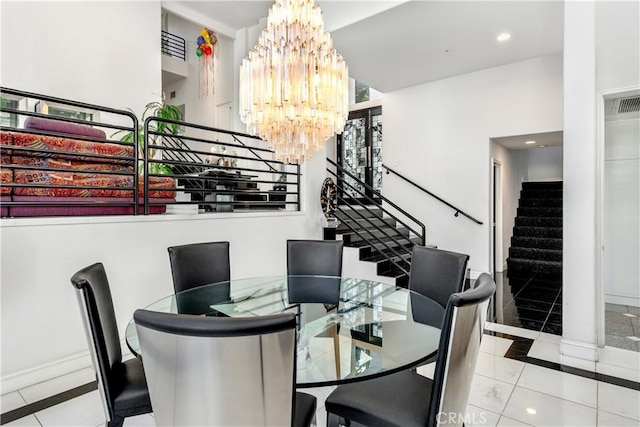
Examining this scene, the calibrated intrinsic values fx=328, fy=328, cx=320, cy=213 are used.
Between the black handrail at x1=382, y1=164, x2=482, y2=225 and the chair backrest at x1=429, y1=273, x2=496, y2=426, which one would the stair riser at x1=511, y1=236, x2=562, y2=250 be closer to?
the black handrail at x1=382, y1=164, x2=482, y2=225

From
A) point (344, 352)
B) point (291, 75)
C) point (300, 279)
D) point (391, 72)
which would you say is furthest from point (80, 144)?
point (391, 72)

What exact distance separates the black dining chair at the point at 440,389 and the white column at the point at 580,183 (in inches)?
79.1

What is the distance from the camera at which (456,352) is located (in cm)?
117

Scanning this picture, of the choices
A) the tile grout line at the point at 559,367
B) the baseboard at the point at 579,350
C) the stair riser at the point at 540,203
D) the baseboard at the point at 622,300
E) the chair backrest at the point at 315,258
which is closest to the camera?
the tile grout line at the point at 559,367

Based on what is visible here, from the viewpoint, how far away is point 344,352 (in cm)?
152

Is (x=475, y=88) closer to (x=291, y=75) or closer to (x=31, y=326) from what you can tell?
(x=291, y=75)

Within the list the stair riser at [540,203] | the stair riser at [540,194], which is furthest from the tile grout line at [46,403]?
the stair riser at [540,194]

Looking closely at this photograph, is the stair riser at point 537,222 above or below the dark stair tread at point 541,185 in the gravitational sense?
below

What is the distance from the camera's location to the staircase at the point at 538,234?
580cm

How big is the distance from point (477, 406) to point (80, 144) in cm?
341

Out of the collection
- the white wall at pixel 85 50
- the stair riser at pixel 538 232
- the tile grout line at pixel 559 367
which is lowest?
the tile grout line at pixel 559 367

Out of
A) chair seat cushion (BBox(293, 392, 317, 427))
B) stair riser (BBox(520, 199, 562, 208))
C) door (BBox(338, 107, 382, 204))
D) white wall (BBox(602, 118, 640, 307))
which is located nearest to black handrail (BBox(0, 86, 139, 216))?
chair seat cushion (BBox(293, 392, 317, 427))

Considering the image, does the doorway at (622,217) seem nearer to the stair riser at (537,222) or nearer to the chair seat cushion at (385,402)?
the stair riser at (537,222)

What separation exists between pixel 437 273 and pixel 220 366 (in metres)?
1.73
